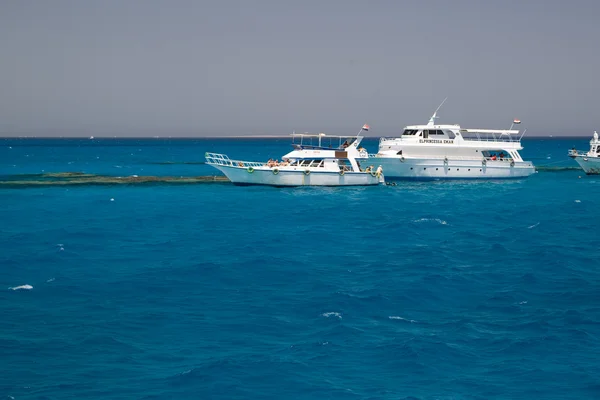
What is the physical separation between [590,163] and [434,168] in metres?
27.2

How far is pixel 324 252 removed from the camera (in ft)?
134

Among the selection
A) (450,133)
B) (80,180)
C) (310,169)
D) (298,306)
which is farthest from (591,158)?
(298,306)

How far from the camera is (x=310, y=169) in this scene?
7381 centimetres

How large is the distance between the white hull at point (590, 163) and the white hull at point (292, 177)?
36871 millimetres

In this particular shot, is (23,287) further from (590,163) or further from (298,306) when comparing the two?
(590,163)

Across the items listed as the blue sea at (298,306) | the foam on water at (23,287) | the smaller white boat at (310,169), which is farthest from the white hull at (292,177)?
the foam on water at (23,287)

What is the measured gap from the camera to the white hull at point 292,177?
Result: 242 feet

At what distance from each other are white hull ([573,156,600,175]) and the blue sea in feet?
141

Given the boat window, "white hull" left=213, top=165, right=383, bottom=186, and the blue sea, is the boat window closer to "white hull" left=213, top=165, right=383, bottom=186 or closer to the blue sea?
"white hull" left=213, top=165, right=383, bottom=186

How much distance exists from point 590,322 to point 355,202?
39.5m

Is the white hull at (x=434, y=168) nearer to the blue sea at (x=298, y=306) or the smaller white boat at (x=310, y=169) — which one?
the smaller white boat at (x=310, y=169)

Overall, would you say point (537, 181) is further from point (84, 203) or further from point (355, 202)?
point (84, 203)

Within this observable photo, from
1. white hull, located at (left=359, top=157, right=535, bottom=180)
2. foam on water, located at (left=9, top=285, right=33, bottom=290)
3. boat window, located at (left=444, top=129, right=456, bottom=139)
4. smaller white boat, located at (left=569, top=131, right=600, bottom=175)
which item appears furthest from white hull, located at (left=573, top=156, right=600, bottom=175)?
foam on water, located at (left=9, top=285, right=33, bottom=290)

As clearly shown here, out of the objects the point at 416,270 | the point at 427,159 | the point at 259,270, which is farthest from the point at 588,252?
the point at 427,159
